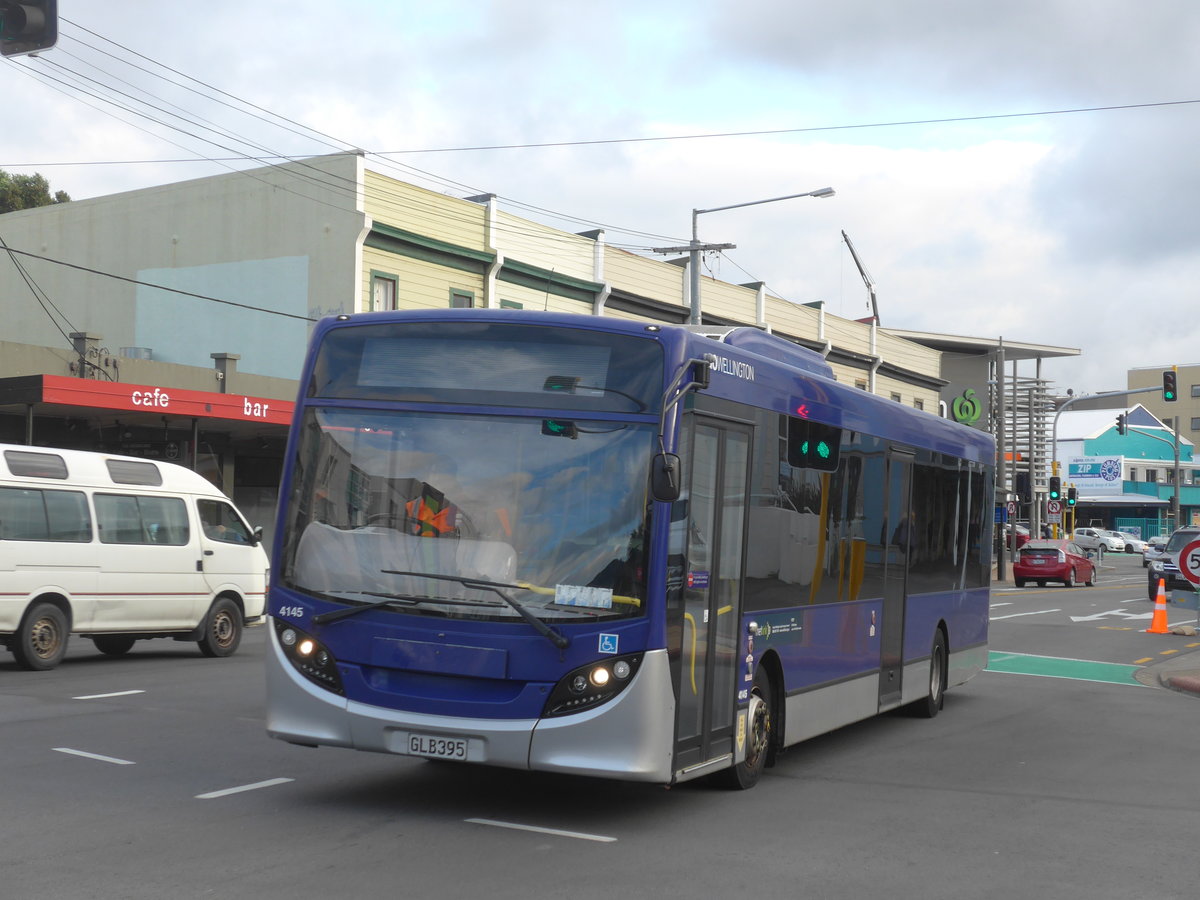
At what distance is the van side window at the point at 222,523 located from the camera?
59.3 feet

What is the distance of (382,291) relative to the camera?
32125 millimetres

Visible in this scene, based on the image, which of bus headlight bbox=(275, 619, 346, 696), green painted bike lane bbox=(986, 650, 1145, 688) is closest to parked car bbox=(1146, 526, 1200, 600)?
green painted bike lane bbox=(986, 650, 1145, 688)

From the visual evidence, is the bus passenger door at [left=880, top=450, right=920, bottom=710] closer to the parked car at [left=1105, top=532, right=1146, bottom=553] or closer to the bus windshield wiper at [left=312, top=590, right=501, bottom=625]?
the bus windshield wiper at [left=312, top=590, right=501, bottom=625]

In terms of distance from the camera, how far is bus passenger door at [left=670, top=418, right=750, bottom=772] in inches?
327

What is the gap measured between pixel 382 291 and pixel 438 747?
25.1 m

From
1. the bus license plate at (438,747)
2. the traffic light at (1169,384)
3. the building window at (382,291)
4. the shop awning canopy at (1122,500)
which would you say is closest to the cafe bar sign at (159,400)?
the building window at (382,291)

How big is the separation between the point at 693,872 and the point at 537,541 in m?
1.97

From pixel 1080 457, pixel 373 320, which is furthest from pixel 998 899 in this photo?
pixel 1080 457

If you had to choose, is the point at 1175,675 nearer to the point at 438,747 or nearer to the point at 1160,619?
the point at 1160,619

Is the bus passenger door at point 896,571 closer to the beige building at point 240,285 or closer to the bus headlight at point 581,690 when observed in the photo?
the bus headlight at point 581,690

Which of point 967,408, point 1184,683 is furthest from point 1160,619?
point 967,408

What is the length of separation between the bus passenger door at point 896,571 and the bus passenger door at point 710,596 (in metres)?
3.61

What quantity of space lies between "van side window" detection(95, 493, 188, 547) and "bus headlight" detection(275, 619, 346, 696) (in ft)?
29.1

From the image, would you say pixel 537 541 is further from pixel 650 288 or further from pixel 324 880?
pixel 650 288
